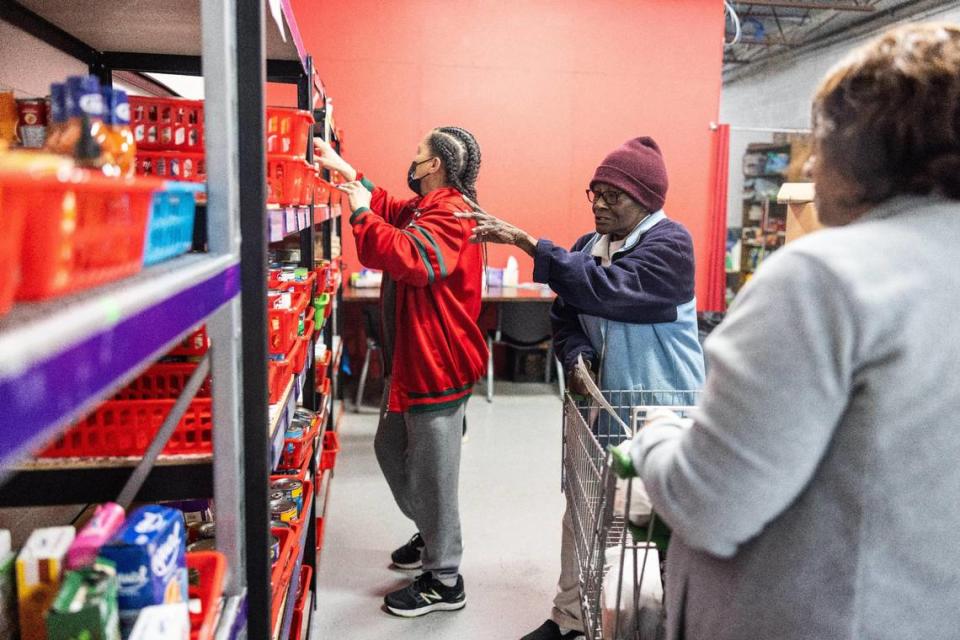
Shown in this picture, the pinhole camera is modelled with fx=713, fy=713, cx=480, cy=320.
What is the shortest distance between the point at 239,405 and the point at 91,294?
2.22 feet

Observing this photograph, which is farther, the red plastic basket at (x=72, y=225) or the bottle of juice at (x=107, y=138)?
the bottle of juice at (x=107, y=138)

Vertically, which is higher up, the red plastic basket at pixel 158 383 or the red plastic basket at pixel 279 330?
the red plastic basket at pixel 279 330

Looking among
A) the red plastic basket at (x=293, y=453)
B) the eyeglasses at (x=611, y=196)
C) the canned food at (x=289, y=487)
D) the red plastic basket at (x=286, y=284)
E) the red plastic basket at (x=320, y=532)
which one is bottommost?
the red plastic basket at (x=320, y=532)

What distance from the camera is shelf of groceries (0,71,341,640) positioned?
558 millimetres

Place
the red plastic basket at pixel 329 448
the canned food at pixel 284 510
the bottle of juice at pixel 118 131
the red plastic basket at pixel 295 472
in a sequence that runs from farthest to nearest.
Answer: the red plastic basket at pixel 329 448
the red plastic basket at pixel 295 472
the canned food at pixel 284 510
the bottle of juice at pixel 118 131

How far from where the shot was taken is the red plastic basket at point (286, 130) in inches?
74.6

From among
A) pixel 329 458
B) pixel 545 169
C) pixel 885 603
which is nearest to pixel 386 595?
pixel 329 458

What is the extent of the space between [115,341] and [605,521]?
1153 mm

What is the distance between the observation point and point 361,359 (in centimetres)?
696

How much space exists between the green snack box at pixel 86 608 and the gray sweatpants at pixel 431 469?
187cm

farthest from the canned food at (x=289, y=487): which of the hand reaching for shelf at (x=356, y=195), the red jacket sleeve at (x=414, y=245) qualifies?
the hand reaching for shelf at (x=356, y=195)

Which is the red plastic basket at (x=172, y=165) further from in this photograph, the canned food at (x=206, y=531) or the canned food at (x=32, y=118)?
the canned food at (x=206, y=531)

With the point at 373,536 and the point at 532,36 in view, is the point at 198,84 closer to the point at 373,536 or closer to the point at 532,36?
the point at 373,536

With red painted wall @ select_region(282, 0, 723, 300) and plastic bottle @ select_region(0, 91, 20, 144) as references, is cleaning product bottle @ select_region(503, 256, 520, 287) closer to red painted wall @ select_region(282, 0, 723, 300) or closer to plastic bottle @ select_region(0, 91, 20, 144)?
red painted wall @ select_region(282, 0, 723, 300)
